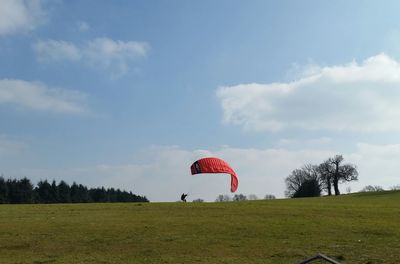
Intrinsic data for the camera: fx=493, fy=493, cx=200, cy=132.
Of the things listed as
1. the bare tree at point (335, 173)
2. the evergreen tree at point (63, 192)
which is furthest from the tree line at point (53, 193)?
the bare tree at point (335, 173)

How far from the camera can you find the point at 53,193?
423ft

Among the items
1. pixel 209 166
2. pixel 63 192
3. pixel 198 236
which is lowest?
pixel 198 236

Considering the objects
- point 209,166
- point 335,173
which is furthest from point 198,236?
point 335,173

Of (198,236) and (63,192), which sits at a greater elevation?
(63,192)

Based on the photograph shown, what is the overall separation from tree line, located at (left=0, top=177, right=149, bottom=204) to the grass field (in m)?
84.2

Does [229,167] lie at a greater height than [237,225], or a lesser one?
greater

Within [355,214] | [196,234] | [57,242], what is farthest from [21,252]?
[355,214]

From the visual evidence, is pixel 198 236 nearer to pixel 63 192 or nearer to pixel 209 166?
pixel 209 166

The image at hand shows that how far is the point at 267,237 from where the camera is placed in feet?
74.5

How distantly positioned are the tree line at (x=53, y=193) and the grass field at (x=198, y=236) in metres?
84.2

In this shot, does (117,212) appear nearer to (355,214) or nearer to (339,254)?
(355,214)

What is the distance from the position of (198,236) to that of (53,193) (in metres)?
113

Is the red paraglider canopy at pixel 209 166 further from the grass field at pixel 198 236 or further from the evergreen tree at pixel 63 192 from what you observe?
the evergreen tree at pixel 63 192

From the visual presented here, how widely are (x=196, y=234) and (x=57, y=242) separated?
6.43m
